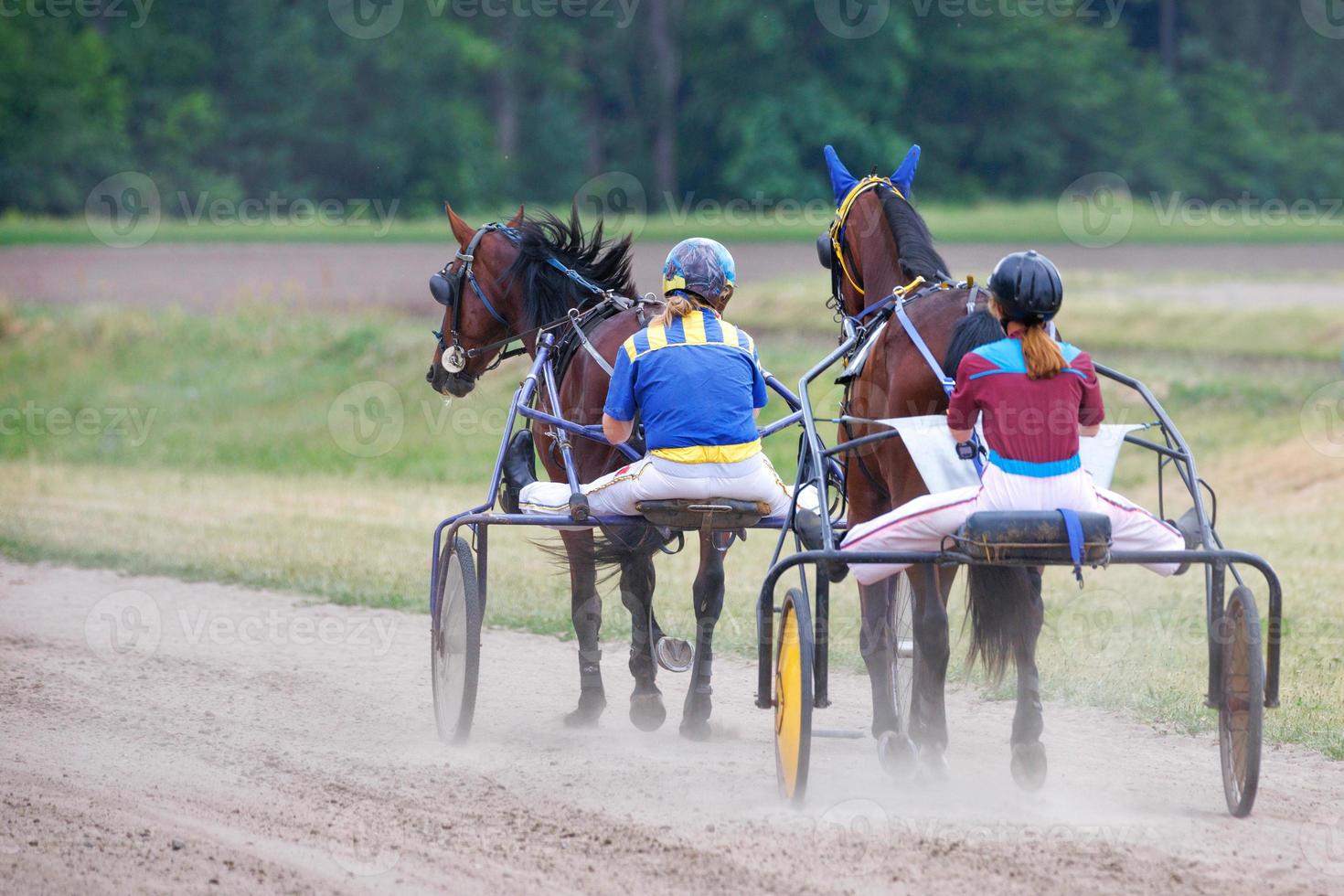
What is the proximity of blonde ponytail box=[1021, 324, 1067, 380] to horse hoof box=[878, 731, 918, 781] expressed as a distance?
60.3 inches

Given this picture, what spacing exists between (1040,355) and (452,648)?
281 cm

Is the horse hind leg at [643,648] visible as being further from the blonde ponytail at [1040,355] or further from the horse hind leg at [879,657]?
the blonde ponytail at [1040,355]

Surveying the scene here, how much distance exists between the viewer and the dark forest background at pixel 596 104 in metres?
37.9

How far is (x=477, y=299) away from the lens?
7742mm

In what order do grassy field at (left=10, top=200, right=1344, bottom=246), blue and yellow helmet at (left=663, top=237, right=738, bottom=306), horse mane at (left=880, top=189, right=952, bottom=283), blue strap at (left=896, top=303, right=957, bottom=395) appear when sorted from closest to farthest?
1. blue strap at (left=896, top=303, right=957, bottom=395)
2. blue and yellow helmet at (left=663, top=237, right=738, bottom=306)
3. horse mane at (left=880, top=189, right=952, bottom=283)
4. grassy field at (left=10, top=200, right=1344, bottom=246)

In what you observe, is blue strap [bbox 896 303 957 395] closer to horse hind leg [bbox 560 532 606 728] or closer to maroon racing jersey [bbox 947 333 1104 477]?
maroon racing jersey [bbox 947 333 1104 477]

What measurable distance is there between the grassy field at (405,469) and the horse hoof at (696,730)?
191cm

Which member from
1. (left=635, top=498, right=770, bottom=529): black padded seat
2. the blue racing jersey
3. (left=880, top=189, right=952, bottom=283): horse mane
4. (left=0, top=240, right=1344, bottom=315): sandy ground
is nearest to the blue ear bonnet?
(left=880, top=189, right=952, bottom=283): horse mane

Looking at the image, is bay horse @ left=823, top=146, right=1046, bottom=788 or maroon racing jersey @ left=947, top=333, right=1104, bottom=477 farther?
bay horse @ left=823, top=146, right=1046, bottom=788

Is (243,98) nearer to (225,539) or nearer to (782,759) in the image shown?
(225,539)

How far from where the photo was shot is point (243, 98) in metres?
41.3

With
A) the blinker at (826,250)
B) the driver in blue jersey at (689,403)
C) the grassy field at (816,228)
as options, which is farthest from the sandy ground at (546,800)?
the grassy field at (816,228)

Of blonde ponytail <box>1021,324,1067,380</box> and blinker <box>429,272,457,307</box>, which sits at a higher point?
blinker <box>429,272,457,307</box>

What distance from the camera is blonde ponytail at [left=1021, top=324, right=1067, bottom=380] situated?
5.34m
